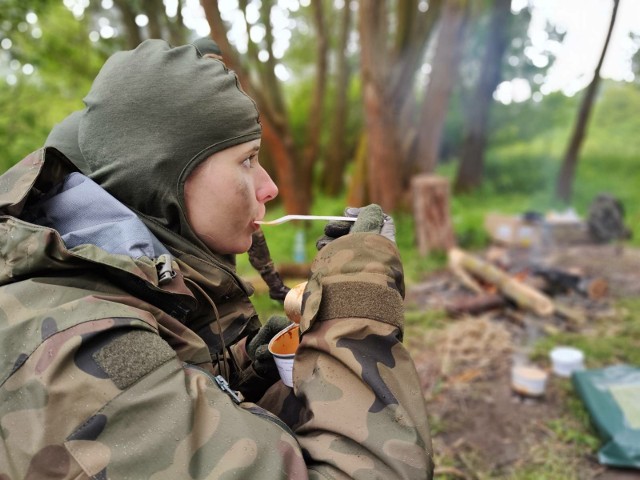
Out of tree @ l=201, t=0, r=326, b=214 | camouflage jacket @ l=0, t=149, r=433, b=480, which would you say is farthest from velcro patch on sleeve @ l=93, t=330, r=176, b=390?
tree @ l=201, t=0, r=326, b=214

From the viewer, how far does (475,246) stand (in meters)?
9.28

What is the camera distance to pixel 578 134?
503 inches

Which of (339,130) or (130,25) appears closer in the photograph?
(130,25)

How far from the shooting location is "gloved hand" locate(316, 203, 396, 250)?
59.6 inches

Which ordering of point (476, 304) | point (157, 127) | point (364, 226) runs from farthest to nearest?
point (476, 304)
point (364, 226)
point (157, 127)

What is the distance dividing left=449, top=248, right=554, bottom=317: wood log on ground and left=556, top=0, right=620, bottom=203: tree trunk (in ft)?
25.1

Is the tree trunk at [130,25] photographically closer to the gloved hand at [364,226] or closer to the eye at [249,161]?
the eye at [249,161]

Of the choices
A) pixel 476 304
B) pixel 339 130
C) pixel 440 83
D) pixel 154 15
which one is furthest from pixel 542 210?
pixel 154 15

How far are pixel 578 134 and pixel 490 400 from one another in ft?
34.9

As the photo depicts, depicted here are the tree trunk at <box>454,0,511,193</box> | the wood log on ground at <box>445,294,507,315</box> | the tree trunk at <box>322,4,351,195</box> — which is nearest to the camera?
the wood log on ground at <box>445,294,507,315</box>

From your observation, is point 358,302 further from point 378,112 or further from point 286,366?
point 378,112

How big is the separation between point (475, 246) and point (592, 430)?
5952 mm

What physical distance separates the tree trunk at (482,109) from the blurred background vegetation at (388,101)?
0.04 meters

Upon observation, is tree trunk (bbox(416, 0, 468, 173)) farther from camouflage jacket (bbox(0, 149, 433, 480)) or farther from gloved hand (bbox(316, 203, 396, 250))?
camouflage jacket (bbox(0, 149, 433, 480))
